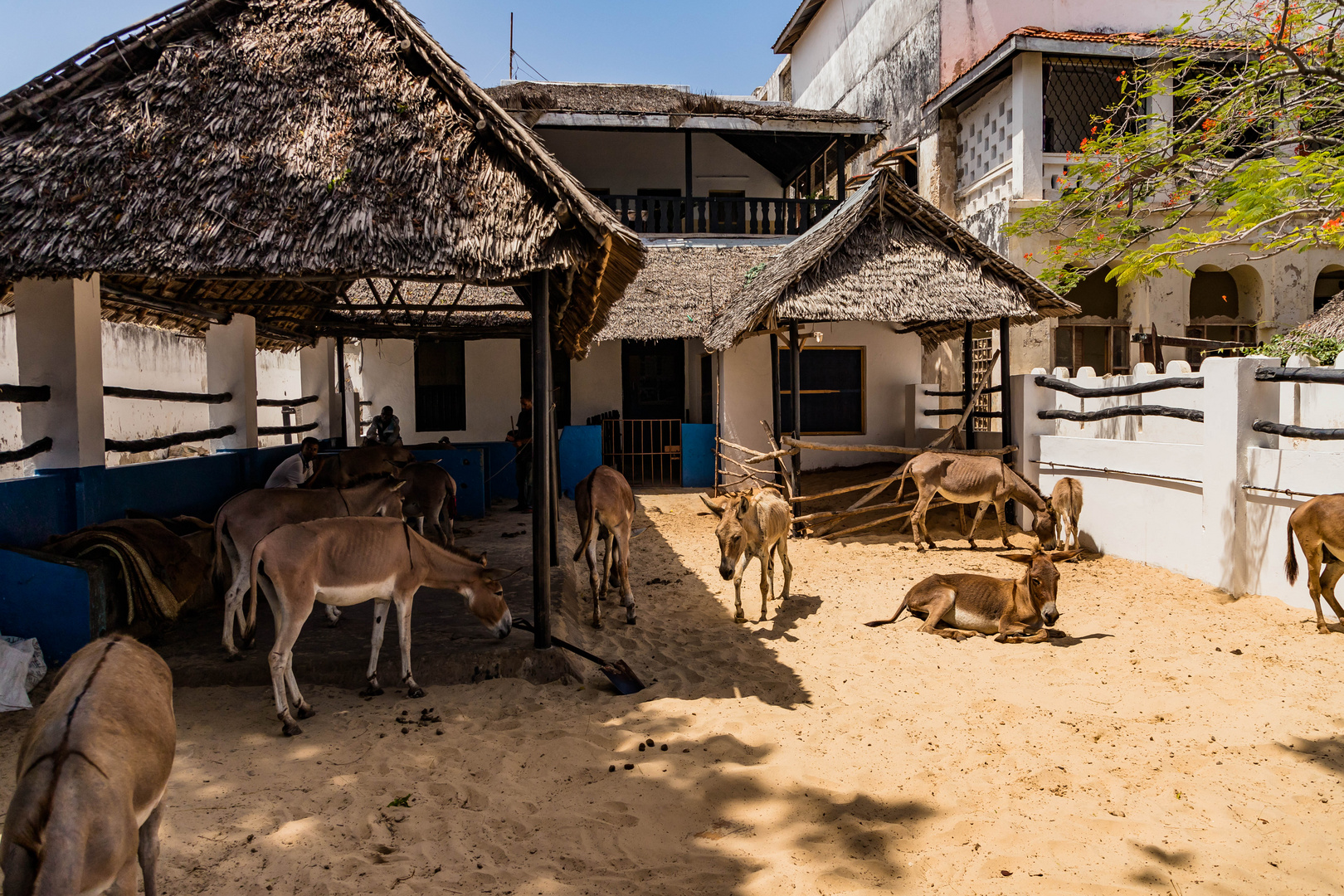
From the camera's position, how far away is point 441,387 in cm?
1586

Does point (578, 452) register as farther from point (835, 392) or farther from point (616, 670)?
point (616, 670)

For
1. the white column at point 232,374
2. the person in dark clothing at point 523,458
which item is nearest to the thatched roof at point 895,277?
the person in dark clothing at point 523,458

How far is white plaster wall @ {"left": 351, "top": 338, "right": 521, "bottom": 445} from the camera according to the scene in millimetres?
15586

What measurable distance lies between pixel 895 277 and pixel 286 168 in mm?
7996

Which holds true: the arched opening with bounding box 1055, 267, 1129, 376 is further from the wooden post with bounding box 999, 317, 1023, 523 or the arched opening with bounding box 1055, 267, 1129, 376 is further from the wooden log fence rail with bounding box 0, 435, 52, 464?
the wooden log fence rail with bounding box 0, 435, 52, 464

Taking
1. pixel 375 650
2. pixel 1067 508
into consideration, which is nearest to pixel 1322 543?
pixel 1067 508

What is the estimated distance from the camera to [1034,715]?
475cm

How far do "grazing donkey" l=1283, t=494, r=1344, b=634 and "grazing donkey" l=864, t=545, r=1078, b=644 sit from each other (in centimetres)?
170

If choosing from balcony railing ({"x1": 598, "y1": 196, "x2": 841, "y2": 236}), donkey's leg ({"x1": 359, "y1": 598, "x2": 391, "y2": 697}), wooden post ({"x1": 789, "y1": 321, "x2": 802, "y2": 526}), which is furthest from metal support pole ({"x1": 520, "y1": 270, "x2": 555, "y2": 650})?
balcony railing ({"x1": 598, "y1": 196, "x2": 841, "y2": 236})

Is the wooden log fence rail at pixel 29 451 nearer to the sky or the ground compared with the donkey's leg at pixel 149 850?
nearer to the sky

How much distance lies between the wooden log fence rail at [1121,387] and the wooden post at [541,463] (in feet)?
20.3

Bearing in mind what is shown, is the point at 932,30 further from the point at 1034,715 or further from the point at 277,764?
the point at 277,764

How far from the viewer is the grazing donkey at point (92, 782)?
197cm

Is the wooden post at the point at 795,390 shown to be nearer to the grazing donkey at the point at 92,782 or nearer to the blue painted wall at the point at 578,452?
the blue painted wall at the point at 578,452
